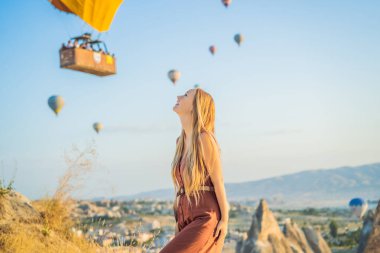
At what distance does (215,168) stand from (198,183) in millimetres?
170

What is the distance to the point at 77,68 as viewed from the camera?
14.0 meters

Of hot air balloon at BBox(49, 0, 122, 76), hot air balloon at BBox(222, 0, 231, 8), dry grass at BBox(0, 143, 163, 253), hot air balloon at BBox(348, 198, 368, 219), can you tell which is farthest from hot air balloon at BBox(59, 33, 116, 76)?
hot air balloon at BBox(348, 198, 368, 219)

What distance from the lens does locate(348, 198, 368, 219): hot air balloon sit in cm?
2759

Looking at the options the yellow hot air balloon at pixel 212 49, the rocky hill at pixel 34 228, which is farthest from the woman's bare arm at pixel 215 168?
the yellow hot air balloon at pixel 212 49

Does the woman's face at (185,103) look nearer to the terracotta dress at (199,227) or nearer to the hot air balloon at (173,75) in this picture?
the terracotta dress at (199,227)

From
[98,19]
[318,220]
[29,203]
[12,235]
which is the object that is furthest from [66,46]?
[318,220]

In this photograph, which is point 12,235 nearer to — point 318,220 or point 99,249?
point 99,249

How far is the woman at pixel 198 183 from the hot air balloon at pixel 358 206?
24564 millimetres

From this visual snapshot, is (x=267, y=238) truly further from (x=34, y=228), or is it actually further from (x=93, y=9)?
(x=34, y=228)

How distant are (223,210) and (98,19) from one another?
39.4 feet

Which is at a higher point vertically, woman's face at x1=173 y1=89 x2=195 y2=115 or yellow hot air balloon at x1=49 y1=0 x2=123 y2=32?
yellow hot air balloon at x1=49 y1=0 x2=123 y2=32

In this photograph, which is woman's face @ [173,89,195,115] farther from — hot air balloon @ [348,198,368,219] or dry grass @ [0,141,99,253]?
hot air balloon @ [348,198,368,219]

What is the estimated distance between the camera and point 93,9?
15.4 meters

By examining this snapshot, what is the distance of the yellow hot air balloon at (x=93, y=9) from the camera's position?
50.3 feet
